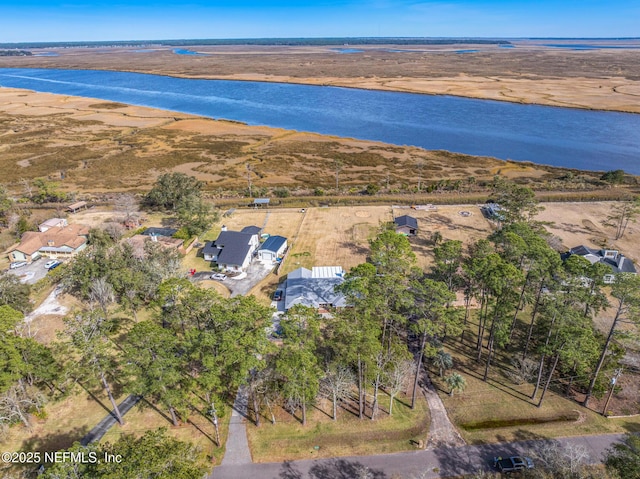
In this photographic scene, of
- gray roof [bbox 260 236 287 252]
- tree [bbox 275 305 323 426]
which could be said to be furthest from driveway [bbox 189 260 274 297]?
tree [bbox 275 305 323 426]

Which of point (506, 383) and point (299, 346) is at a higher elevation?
point (299, 346)

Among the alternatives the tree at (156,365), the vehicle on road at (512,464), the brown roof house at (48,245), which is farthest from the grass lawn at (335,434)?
the brown roof house at (48,245)

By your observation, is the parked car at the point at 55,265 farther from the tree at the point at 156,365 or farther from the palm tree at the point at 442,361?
the palm tree at the point at 442,361

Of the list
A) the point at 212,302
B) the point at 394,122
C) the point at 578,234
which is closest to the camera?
the point at 212,302

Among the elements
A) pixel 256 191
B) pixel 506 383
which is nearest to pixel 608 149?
pixel 256 191

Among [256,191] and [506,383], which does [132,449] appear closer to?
[506,383]

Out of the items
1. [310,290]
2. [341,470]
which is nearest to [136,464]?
[341,470]
